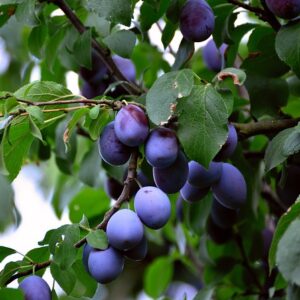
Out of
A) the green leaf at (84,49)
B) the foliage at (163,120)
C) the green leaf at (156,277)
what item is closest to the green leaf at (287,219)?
the foliage at (163,120)

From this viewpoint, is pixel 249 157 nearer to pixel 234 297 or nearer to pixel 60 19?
pixel 234 297

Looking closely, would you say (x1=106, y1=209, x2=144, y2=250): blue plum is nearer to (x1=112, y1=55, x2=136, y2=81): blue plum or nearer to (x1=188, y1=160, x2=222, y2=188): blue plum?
(x1=188, y1=160, x2=222, y2=188): blue plum

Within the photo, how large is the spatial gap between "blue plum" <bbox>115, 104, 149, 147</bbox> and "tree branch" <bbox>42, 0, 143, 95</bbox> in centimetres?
23

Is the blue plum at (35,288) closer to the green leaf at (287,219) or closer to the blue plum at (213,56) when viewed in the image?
the green leaf at (287,219)

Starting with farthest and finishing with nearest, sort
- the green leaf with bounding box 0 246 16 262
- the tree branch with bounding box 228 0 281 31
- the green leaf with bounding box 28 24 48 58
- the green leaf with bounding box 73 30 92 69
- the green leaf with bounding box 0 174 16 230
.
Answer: the green leaf with bounding box 28 24 48 58
the green leaf with bounding box 73 30 92 69
the tree branch with bounding box 228 0 281 31
the green leaf with bounding box 0 246 16 262
the green leaf with bounding box 0 174 16 230

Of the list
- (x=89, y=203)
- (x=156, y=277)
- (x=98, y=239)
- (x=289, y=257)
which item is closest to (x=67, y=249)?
(x=98, y=239)

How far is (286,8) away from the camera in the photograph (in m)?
0.90

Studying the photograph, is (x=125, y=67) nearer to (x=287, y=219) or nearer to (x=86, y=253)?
(x=86, y=253)

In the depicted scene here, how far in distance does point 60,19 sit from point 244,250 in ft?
1.72

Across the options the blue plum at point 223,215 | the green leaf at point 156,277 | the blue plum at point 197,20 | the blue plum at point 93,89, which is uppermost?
the blue plum at point 197,20

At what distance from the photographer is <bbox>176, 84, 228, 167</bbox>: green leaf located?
2.70 ft

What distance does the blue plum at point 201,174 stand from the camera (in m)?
0.91

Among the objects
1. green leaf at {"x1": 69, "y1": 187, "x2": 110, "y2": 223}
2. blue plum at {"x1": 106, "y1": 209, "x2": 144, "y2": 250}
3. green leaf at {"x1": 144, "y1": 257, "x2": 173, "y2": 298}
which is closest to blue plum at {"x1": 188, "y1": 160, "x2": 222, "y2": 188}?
blue plum at {"x1": 106, "y1": 209, "x2": 144, "y2": 250}

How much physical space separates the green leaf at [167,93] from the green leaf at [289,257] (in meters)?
0.23
